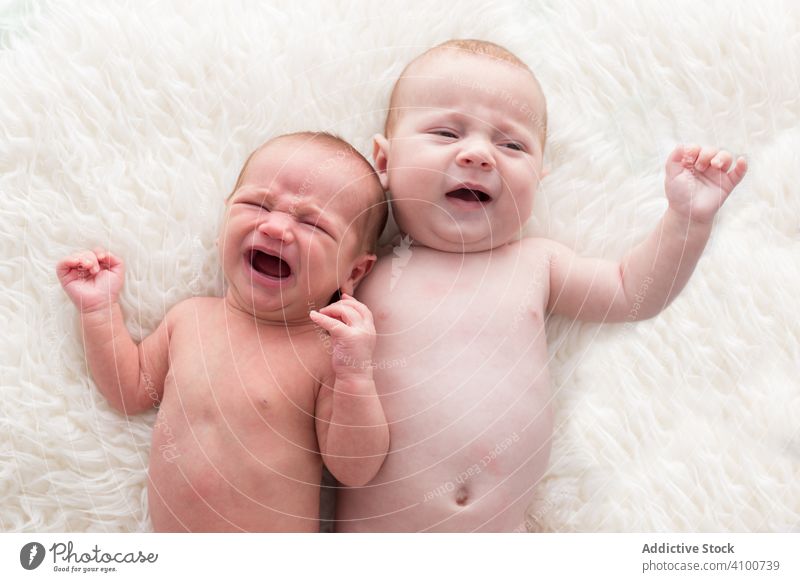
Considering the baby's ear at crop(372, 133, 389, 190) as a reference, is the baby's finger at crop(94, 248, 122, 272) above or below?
below

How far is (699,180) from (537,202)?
0.18 meters

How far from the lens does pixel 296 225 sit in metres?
0.80

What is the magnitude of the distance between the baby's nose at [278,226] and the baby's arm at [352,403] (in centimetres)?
8

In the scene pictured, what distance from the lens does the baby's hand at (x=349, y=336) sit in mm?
765

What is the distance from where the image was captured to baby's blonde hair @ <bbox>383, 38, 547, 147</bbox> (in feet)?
2.84

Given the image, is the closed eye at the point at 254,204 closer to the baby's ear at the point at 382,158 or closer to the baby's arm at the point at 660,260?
the baby's ear at the point at 382,158

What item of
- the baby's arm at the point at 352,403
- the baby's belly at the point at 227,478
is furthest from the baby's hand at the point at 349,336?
the baby's belly at the point at 227,478

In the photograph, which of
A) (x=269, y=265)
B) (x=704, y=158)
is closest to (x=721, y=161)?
(x=704, y=158)

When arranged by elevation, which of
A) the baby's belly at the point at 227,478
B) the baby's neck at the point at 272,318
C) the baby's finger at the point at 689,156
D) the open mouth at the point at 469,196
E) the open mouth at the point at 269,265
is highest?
the baby's finger at the point at 689,156

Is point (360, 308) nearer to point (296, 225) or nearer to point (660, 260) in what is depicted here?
point (296, 225)

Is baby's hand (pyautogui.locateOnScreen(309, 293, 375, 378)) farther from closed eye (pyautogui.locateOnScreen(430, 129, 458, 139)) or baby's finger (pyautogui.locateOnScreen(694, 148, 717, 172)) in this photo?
baby's finger (pyautogui.locateOnScreen(694, 148, 717, 172))

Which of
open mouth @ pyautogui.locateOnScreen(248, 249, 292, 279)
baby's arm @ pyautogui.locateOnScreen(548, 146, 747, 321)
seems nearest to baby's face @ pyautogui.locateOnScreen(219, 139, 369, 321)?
open mouth @ pyautogui.locateOnScreen(248, 249, 292, 279)

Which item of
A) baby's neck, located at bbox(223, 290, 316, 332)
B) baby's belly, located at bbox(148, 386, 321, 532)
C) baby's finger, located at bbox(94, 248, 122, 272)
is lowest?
baby's belly, located at bbox(148, 386, 321, 532)
